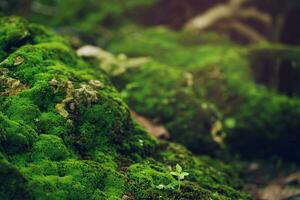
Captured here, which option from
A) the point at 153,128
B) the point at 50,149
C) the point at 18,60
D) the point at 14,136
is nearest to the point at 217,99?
the point at 153,128

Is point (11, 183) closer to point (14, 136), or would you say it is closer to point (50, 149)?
point (14, 136)

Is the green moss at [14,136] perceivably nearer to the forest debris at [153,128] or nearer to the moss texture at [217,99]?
the forest debris at [153,128]

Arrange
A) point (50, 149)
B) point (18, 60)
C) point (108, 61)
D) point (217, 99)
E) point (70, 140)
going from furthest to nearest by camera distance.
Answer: point (217, 99), point (108, 61), point (18, 60), point (70, 140), point (50, 149)

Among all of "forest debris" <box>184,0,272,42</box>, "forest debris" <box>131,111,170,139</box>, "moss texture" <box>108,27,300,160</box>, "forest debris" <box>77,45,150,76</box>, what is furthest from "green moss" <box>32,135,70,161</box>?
"forest debris" <box>184,0,272,42</box>

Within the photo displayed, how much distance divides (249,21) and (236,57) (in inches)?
210

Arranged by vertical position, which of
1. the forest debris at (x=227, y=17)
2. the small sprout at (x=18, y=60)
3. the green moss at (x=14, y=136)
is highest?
the forest debris at (x=227, y=17)

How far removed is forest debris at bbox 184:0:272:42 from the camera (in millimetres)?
17375

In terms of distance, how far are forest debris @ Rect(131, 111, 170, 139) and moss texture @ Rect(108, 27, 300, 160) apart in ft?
1.06

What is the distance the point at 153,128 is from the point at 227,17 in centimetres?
951

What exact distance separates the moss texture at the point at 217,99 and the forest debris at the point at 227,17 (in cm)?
285

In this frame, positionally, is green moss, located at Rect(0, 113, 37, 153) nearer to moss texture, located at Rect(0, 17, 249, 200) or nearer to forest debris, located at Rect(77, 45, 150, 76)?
moss texture, located at Rect(0, 17, 249, 200)

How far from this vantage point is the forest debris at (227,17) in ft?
57.0

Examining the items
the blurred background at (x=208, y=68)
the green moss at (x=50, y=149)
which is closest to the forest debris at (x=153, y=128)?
the blurred background at (x=208, y=68)

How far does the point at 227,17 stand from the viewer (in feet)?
57.9
